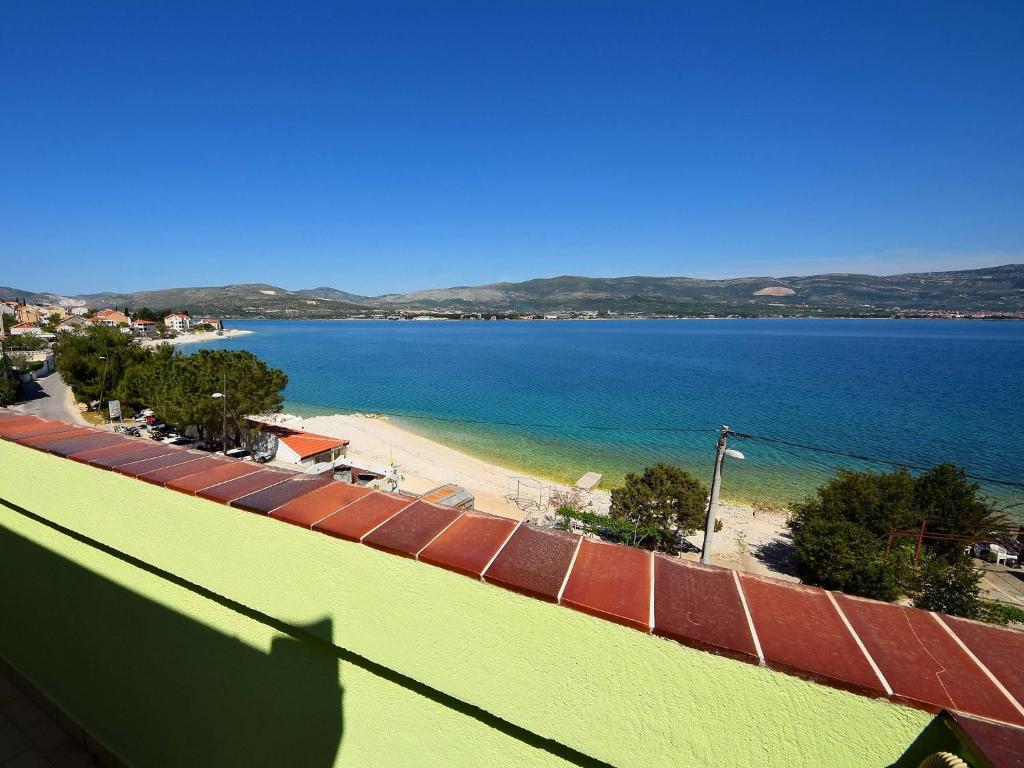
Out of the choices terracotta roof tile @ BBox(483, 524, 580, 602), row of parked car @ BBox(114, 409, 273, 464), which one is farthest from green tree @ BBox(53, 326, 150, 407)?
terracotta roof tile @ BBox(483, 524, 580, 602)

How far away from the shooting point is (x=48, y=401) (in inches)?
1092

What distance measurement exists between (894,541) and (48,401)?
42863mm

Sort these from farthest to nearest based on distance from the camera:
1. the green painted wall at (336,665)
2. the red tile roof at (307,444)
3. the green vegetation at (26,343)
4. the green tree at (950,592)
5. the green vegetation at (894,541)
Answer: the green vegetation at (26,343), the red tile roof at (307,444), the green vegetation at (894,541), the green tree at (950,592), the green painted wall at (336,665)

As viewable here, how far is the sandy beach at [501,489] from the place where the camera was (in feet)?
48.0

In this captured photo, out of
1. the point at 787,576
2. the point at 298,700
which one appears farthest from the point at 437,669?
the point at 787,576

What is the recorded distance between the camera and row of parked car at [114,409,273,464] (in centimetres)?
1820

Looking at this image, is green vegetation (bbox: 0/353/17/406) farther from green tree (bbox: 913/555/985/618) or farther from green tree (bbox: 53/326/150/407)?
green tree (bbox: 913/555/985/618)

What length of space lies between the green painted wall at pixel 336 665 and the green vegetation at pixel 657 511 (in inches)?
483

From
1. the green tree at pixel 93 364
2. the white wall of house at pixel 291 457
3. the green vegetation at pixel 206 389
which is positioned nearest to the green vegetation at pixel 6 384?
the green tree at pixel 93 364

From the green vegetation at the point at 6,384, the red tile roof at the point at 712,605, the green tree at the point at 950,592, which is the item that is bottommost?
the green tree at the point at 950,592

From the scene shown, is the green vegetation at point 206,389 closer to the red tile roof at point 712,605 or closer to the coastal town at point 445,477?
the coastal town at point 445,477

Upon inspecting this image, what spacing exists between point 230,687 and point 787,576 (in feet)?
51.1

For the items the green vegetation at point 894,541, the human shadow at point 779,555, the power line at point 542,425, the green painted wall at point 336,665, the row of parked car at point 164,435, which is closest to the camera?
the green painted wall at point 336,665

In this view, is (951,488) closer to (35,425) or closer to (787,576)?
(787,576)
